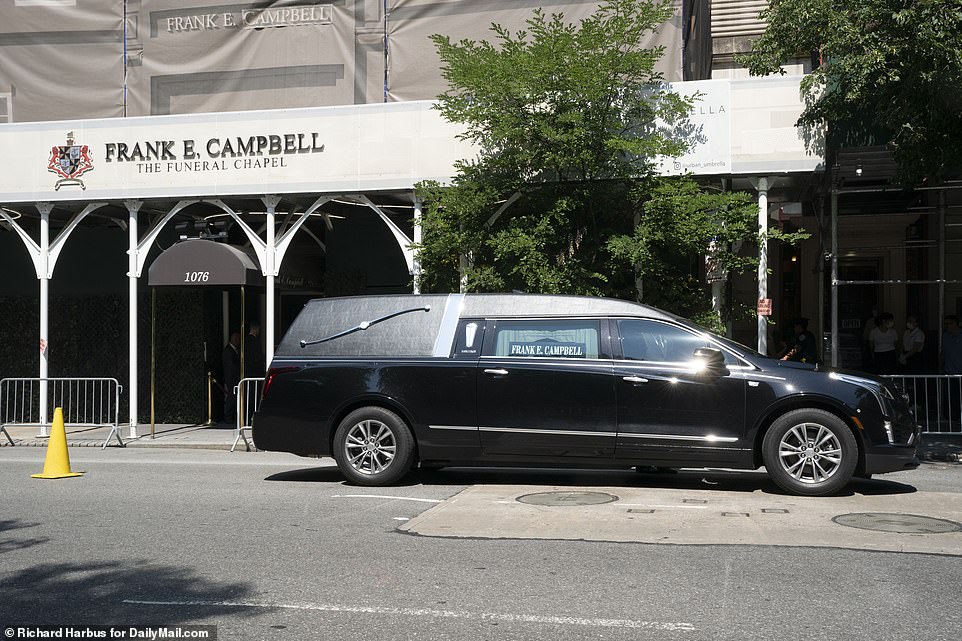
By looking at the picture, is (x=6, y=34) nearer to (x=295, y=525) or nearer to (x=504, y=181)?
(x=504, y=181)

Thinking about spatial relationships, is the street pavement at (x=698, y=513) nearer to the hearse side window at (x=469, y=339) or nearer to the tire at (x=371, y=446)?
the tire at (x=371, y=446)

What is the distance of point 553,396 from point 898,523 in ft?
10.7

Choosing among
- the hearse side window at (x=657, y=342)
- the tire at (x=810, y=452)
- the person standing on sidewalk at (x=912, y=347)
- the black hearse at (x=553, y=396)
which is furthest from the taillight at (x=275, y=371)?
the person standing on sidewalk at (x=912, y=347)

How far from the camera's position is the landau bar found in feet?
54.3

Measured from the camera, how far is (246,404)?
15969 millimetres

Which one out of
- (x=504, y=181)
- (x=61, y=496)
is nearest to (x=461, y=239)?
(x=504, y=181)

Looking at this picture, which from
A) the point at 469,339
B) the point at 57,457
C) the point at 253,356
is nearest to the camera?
the point at 469,339

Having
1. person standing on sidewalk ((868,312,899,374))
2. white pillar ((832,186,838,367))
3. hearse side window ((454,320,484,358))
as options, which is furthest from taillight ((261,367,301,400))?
person standing on sidewalk ((868,312,899,374))

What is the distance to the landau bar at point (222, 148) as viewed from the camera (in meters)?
16.5

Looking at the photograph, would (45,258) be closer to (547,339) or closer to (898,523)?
(547,339)

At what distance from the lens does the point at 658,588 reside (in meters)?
5.82

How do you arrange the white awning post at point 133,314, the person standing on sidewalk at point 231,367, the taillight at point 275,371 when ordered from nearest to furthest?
1. the taillight at point 275,371
2. the white awning post at point 133,314
3. the person standing on sidewalk at point 231,367

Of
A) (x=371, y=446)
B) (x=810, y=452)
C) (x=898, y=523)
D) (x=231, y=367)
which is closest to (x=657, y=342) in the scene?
(x=810, y=452)

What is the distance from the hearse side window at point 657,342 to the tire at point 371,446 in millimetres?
2371
